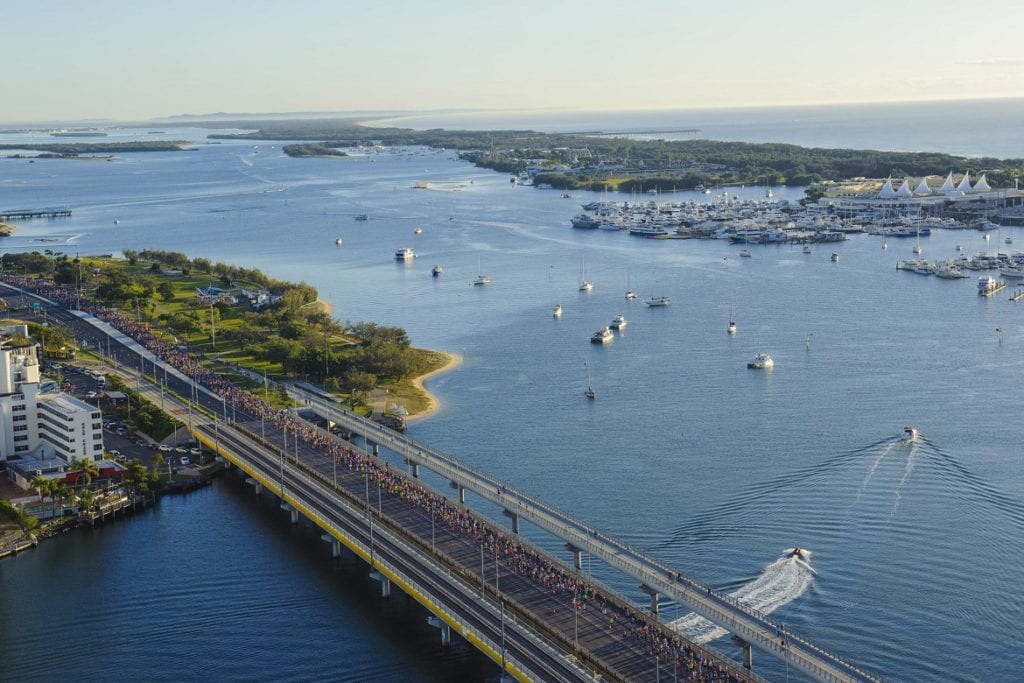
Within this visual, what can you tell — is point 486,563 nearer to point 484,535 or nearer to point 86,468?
point 484,535

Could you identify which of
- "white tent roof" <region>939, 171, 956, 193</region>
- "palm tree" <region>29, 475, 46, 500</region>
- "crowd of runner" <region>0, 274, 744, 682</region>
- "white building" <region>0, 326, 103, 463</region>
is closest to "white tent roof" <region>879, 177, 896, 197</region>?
"white tent roof" <region>939, 171, 956, 193</region>

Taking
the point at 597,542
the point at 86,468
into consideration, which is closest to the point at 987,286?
the point at 597,542

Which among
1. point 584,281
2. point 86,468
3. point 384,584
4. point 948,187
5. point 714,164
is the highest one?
point 714,164

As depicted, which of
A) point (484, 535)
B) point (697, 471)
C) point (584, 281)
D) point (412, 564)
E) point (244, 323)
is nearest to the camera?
point (412, 564)

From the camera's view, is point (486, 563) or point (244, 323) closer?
point (486, 563)

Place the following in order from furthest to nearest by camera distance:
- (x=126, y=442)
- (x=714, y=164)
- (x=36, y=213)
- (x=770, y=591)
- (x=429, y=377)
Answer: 1. (x=714, y=164)
2. (x=36, y=213)
3. (x=429, y=377)
4. (x=126, y=442)
5. (x=770, y=591)

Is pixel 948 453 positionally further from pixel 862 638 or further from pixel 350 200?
pixel 350 200
